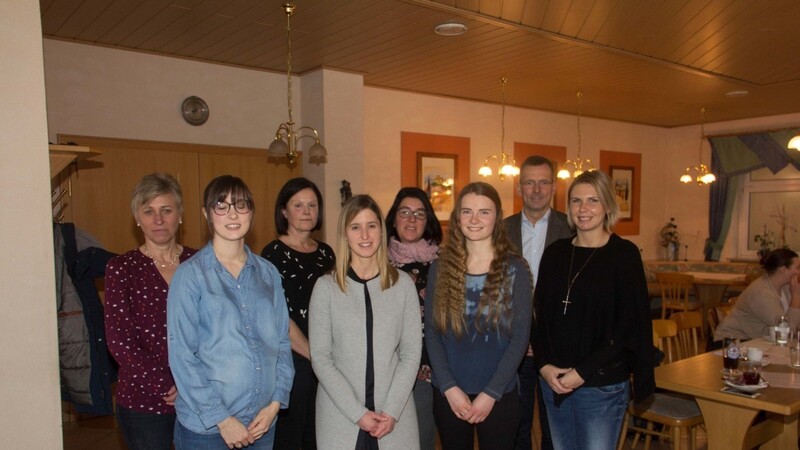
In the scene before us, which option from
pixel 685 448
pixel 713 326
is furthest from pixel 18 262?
pixel 713 326

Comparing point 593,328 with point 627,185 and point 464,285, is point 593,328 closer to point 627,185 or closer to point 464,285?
point 464,285

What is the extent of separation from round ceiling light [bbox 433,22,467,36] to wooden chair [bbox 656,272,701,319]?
469 centimetres

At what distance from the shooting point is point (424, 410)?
2.48 m

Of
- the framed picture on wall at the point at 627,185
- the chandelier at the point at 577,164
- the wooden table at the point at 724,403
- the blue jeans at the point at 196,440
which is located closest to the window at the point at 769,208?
the framed picture on wall at the point at 627,185

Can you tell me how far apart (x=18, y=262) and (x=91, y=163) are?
10.0ft

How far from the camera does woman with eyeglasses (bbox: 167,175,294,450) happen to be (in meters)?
1.85

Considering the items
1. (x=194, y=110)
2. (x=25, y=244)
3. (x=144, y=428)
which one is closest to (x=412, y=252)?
(x=144, y=428)

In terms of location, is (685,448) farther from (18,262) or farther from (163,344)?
(18,262)

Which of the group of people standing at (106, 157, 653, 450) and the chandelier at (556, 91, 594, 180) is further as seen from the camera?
the chandelier at (556, 91, 594, 180)

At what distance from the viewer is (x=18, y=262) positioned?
73.4 inches

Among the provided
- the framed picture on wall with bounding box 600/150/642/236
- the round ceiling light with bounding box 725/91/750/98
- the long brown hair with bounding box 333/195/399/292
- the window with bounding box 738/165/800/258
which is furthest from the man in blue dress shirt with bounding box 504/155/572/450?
the window with bounding box 738/165/800/258

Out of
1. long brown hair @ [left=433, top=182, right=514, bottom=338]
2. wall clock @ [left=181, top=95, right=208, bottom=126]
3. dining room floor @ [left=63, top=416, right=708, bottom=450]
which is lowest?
dining room floor @ [left=63, top=416, right=708, bottom=450]

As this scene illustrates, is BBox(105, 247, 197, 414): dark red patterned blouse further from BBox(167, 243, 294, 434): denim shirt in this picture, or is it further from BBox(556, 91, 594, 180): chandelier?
BBox(556, 91, 594, 180): chandelier

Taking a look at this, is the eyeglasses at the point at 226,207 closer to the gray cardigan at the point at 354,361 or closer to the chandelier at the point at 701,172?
the gray cardigan at the point at 354,361
